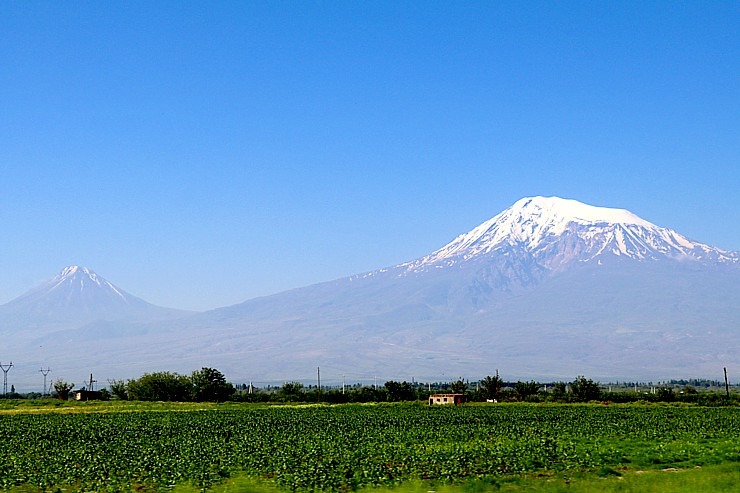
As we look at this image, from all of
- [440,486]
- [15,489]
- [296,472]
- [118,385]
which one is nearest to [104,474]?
[15,489]

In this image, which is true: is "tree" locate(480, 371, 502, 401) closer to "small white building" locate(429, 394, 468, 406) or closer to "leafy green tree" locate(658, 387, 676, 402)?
"small white building" locate(429, 394, 468, 406)

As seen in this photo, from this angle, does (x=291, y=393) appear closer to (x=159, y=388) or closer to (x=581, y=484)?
(x=159, y=388)

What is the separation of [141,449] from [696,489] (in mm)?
30411

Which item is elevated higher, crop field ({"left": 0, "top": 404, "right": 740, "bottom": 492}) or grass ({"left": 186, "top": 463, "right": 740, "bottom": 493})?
crop field ({"left": 0, "top": 404, "right": 740, "bottom": 492})

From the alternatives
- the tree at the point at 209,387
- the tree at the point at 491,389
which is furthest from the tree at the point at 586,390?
the tree at the point at 209,387

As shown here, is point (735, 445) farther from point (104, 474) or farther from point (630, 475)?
point (104, 474)

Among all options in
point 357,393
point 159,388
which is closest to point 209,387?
point 159,388

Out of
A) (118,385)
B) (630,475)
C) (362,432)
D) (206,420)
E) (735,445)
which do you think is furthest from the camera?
(118,385)

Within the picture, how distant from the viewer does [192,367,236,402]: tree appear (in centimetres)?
15700

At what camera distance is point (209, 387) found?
15738 cm

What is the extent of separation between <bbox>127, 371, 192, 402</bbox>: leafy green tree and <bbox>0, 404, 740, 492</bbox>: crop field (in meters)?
94.4

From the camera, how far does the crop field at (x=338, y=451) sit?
38.2 meters

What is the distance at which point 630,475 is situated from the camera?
1524 inches

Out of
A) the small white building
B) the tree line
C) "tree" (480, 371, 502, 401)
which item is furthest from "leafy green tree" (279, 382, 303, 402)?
the small white building
